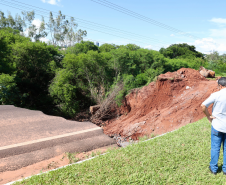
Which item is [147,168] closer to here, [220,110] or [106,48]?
[220,110]

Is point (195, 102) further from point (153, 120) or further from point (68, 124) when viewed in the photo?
point (68, 124)

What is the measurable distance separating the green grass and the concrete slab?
0.84 metres

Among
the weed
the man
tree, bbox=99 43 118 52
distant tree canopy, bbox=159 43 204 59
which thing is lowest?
the weed

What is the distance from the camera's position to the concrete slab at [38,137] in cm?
387

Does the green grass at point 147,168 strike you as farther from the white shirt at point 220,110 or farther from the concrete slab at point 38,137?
the white shirt at point 220,110

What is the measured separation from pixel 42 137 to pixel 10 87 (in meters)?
6.85

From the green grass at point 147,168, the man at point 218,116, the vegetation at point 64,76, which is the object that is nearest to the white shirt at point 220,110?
the man at point 218,116

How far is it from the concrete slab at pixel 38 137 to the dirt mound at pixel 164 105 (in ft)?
17.4

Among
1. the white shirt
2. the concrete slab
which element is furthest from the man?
the concrete slab

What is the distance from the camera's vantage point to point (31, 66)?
50.8 ft

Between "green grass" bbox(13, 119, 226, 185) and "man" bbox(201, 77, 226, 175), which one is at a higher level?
"man" bbox(201, 77, 226, 175)

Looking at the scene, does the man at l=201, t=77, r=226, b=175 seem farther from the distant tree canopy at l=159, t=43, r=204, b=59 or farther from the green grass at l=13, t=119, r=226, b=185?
the distant tree canopy at l=159, t=43, r=204, b=59

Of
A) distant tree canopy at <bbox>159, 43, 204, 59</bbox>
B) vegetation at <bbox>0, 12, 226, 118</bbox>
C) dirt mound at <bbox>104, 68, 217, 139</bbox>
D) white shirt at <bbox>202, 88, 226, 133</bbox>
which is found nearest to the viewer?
white shirt at <bbox>202, 88, 226, 133</bbox>

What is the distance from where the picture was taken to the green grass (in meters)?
3.04
